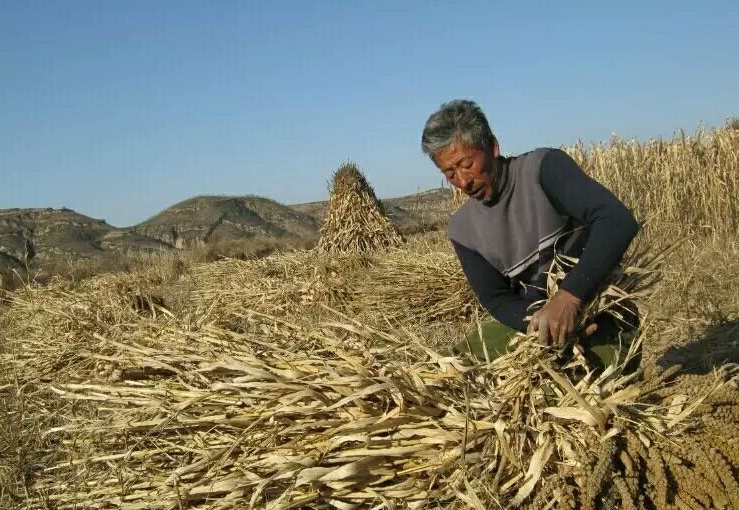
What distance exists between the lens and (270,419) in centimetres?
196

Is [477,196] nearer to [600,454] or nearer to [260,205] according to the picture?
[600,454]

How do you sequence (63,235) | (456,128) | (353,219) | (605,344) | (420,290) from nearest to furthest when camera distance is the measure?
(605,344)
(456,128)
(420,290)
(353,219)
(63,235)

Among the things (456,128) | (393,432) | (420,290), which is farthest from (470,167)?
(420,290)

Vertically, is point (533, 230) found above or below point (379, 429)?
above

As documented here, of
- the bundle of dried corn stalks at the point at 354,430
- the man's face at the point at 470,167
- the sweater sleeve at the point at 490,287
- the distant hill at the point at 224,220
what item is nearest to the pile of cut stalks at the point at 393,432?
the bundle of dried corn stalks at the point at 354,430

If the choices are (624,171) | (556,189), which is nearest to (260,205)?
(624,171)

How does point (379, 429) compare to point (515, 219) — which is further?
point (515, 219)

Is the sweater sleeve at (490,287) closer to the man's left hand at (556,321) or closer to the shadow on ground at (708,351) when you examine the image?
the man's left hand at (556,321)

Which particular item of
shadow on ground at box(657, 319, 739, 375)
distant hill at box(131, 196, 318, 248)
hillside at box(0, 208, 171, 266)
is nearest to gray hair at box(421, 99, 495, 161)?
shadow on ground at box(657, 319, 739, 375)

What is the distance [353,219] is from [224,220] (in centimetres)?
2519

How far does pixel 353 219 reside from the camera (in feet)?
40.0

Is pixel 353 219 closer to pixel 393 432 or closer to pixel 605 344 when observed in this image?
pixel 605 344

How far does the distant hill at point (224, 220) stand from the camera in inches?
1358

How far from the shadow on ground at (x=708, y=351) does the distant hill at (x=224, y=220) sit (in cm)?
2906
